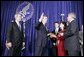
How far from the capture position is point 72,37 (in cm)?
421

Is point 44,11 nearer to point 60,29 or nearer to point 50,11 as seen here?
point 50,11

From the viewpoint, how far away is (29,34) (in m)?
5.12

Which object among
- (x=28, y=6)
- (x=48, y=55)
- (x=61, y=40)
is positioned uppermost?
(x=28, y=6)

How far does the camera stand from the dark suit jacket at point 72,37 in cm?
418

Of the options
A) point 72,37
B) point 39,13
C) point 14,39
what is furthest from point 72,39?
point 39,13

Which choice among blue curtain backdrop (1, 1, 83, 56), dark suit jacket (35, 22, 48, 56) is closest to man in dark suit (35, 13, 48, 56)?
dark suit jacket (35, 22, 48, 56)

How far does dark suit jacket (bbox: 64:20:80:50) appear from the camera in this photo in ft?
13.7

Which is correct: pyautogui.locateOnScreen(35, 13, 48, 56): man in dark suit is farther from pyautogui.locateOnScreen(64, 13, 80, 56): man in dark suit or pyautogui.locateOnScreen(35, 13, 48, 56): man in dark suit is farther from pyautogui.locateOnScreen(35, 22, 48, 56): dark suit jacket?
pyautogui.locateOnScreen(64, 13, 80, 56): man in dark suit

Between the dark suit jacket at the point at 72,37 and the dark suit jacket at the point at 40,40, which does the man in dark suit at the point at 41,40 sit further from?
the dark suit jacket at the point at 72,37

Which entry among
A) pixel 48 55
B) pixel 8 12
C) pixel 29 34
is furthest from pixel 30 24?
pixel 48 55

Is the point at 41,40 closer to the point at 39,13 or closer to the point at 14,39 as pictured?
the point at 14,39

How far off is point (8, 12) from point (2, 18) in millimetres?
188

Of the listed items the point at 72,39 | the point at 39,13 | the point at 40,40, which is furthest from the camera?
the point at 39,13

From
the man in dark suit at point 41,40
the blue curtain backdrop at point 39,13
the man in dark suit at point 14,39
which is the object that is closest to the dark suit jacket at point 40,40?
the man in dark suit at point 41,40
